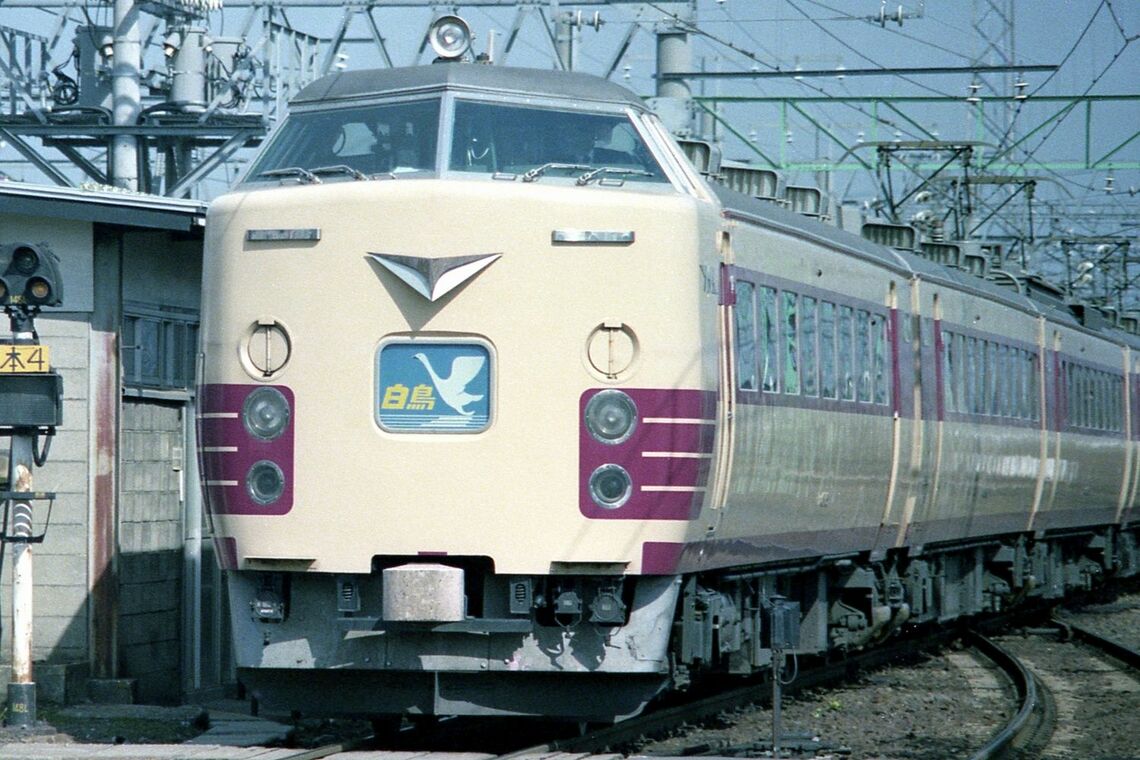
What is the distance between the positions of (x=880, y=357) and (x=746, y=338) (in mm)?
2904

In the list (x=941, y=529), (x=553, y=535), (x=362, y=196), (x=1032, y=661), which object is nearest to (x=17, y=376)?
(x=362, y=196)

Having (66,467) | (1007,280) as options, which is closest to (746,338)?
(66,467)

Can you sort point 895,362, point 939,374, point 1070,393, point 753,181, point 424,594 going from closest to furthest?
point 424,594 → point 753,181 → point 895,362 → point 939,374 → point 1070,393

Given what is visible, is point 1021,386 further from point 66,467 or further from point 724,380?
point 66,467

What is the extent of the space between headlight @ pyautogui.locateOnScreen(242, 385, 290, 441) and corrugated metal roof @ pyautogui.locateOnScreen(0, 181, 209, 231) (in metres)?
3.69

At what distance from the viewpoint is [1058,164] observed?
107 ft

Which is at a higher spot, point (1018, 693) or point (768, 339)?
point (768, 339)

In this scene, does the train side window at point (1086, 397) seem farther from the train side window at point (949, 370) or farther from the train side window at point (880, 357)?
the train side window at point (880, 357)

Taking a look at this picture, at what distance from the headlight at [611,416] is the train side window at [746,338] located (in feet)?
3.50

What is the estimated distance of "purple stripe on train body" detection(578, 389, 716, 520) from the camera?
9297 millimetres

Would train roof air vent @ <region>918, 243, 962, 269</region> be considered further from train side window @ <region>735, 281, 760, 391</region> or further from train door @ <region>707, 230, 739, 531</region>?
train door @ <region>707, 230, 739, 531</region>

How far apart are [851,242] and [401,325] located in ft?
14.6

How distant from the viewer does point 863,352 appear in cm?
1270

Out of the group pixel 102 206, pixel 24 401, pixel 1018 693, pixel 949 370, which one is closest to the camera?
pixel 24 401
